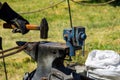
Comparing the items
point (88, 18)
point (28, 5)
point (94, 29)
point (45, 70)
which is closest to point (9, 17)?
point (45, 70)

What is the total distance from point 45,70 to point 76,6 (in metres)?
12.3

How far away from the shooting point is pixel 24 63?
752 cm

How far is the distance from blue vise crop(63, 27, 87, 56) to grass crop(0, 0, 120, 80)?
305 cm

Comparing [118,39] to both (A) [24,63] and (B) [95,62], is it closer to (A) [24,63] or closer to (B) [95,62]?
(A) [24,63]

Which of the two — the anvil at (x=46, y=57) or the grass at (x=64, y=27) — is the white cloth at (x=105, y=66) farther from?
the grass at (x=64, y=27)

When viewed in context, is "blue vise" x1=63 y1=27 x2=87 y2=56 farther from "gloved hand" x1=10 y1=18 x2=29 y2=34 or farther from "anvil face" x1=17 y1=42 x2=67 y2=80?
"gloved hand" x1=10 y1=18 x2=29 y2=34

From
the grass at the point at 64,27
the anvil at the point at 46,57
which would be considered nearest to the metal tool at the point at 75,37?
the anvil at the point at 46,57

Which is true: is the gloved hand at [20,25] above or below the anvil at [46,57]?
above

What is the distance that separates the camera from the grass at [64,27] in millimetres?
7473

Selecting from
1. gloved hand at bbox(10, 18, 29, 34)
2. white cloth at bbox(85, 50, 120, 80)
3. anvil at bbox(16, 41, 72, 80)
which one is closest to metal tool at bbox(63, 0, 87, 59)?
anvil at bbox(16, 41, 72, 80)

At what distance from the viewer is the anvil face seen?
12.7 feet

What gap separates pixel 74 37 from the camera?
3.69 metres

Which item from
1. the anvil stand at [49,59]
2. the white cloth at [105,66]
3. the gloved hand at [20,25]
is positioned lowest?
the white cloth at [105,66]

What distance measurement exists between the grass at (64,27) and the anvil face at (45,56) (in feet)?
8.75
